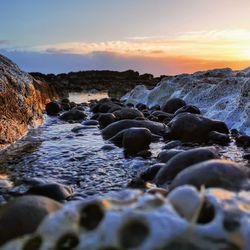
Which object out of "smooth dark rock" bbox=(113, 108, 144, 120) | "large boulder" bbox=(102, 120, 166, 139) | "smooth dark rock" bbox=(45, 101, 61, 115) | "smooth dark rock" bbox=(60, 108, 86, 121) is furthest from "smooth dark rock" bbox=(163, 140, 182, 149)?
"smooth dark rock" bbox=(45, 101, 61, 115)

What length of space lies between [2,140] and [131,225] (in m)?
6.56

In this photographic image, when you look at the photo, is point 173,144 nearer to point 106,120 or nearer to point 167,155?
point 167,155

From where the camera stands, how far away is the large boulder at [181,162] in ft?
16.1

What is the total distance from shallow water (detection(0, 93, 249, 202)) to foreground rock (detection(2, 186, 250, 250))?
7.75 ft

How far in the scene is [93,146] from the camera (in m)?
8.36

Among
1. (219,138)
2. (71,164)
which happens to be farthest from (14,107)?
(219,138)

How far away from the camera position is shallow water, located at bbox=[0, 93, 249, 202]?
17.7ft

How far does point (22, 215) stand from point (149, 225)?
1.08 meters

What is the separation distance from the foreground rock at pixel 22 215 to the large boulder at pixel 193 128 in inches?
228

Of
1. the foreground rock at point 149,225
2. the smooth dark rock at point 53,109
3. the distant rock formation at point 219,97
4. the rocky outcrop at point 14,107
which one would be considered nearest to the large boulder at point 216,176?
the foreground rock at point 149,225

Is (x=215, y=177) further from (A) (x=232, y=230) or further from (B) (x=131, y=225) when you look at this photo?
(B) (x=131, y=225)

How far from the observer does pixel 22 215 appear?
2.98 m

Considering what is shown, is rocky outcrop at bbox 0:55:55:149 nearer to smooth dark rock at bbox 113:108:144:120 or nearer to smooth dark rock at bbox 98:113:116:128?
smooth dark rock at bbox 98:113:116:128

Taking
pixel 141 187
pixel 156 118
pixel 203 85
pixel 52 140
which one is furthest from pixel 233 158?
pixel 203 85
